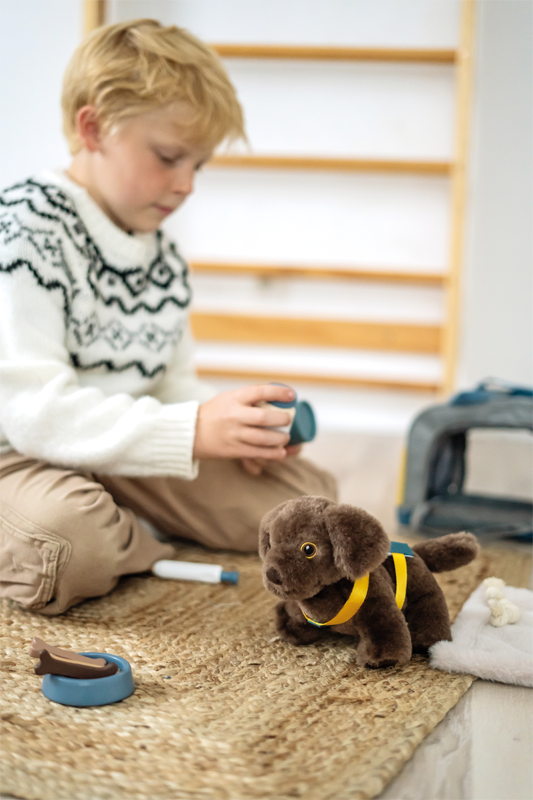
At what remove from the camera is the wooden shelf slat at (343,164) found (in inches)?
85.7

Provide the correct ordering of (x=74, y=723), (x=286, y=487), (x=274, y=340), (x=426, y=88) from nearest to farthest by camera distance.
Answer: (x=74, y=723) → (x=286, y=487) → (x=426, y=88) → (x=274, y=340)

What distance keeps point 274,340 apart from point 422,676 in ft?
6.02

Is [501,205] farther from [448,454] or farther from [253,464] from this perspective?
[253,464]

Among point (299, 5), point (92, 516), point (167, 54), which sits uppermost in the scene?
point (299, 5)

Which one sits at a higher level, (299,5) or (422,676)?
(299,5)

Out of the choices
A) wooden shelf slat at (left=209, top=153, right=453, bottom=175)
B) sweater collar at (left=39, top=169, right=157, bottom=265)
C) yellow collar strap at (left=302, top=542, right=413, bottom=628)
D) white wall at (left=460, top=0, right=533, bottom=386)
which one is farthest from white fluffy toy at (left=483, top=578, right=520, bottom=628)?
wooden shelf slat at (left=209, top=153, right=453, bottom=175)

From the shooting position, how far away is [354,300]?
237 cm

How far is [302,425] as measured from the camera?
833 mm

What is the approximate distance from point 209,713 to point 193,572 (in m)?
0.32

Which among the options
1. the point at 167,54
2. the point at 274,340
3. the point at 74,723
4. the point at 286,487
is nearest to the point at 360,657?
the point at 74,723

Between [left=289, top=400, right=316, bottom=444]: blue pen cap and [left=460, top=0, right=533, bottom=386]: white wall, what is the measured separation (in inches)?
59.5

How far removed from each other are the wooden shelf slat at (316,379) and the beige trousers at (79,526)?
139 centimetres

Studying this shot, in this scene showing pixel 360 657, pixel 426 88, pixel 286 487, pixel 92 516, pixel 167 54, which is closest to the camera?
pixel 360 657

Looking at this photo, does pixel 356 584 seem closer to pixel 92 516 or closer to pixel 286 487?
pixel 92 516
